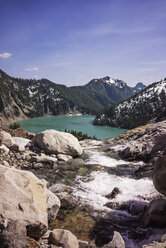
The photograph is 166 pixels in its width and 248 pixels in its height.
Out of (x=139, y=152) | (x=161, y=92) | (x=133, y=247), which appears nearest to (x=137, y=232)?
(x=133, y=247)

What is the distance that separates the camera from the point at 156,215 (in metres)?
8.62

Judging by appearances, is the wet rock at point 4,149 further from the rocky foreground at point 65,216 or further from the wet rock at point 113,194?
the wet rock at point 113,194

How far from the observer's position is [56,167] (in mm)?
17828

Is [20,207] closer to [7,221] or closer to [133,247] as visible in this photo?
[7,221]

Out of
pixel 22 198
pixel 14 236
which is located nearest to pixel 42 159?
pixel 22 198

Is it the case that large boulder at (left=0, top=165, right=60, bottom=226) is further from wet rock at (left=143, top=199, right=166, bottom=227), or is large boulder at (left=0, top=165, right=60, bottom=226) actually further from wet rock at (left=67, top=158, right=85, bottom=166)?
wet rock at (left=67, top=158, right=85, bottom=166)

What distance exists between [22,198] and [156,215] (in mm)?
6250

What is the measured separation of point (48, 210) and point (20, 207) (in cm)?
206

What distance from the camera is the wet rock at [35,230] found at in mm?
7047

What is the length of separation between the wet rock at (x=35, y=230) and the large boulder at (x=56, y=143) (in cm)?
1367

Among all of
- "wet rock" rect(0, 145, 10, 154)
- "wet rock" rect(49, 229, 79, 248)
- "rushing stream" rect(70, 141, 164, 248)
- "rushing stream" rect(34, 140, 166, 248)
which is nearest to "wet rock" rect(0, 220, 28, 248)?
"wet rock" rect(49, 229, 79, 248)

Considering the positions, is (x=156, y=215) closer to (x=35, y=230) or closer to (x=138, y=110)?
(x=35, y=230)

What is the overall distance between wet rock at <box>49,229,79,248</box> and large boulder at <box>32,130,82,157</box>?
14.0 m

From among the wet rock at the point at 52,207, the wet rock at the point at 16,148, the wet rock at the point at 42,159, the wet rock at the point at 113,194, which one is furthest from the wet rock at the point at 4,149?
the wet rock at the point at 113,194
